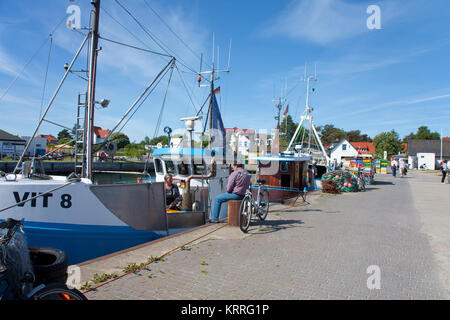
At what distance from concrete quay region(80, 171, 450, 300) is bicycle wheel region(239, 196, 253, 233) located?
26cm

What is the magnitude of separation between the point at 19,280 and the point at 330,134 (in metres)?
118

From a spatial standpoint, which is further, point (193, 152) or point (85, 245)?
point (193, 152)

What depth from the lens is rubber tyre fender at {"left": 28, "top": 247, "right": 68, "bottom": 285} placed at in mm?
2979

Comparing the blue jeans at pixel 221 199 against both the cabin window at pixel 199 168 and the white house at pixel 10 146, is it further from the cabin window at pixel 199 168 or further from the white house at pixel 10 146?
the white house at pixel 10 146

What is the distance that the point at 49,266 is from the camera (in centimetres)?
303

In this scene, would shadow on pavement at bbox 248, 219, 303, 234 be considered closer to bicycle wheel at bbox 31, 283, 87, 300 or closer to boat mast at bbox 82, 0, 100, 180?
boat mast at bbox 82, 0, 100, 180

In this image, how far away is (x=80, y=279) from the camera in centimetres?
405

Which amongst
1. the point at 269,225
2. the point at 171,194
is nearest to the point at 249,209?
the point at 269,225

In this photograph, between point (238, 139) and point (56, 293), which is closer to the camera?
point (56, 293)

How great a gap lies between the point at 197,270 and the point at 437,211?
966 cm

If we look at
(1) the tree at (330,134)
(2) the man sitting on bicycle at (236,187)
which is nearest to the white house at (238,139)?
(2) the man sitting on bicycle at (236,187)

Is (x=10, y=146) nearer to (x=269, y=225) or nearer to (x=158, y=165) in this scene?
(x=158, y=165)
